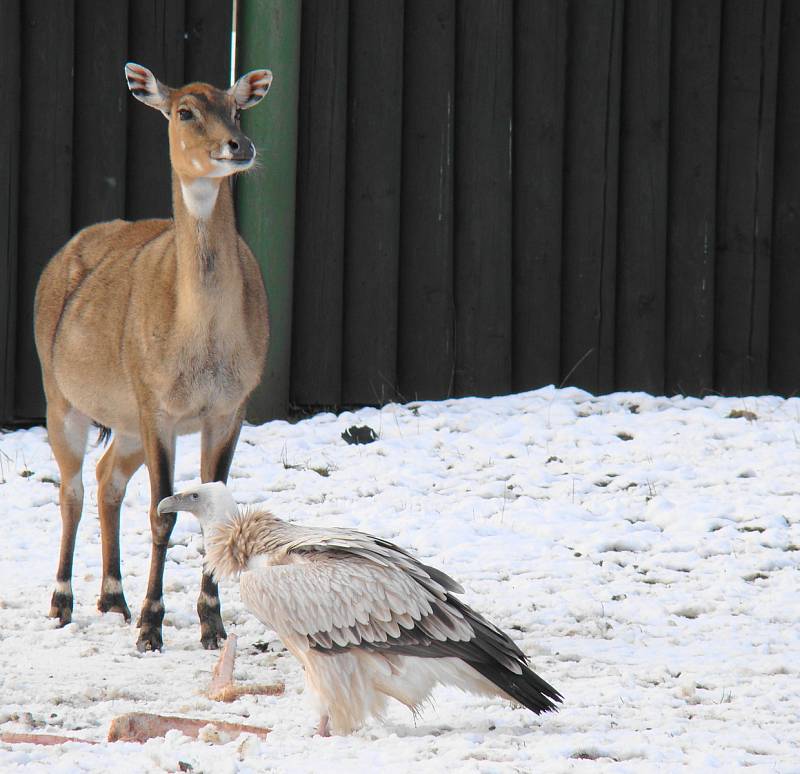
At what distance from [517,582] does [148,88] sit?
108 inches

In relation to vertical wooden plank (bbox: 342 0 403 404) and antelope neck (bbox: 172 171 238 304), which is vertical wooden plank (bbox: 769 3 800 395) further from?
antelope neck (bbox: 172 171 238 304)

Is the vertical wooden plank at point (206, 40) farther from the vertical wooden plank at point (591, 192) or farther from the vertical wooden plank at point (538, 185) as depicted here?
the vertical wooden plank at point (591, 192)

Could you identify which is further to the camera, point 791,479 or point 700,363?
point 700,363

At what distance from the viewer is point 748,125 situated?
9578 mm

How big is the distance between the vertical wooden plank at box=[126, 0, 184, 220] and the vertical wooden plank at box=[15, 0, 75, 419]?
1.30ft

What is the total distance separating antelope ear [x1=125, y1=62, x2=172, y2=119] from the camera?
592 cm

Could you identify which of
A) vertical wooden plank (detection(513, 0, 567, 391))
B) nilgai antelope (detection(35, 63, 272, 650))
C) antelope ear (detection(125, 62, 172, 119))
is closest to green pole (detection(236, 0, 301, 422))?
vertical wooden plank (detection(513, 0, 567, 391))

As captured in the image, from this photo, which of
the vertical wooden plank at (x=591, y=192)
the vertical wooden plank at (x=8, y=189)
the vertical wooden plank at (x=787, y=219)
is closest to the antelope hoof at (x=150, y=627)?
the vertical wooden plank at (x=8, y=189)

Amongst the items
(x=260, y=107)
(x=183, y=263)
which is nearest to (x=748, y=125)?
(x=260, y=107)

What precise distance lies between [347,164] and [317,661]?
201 inches

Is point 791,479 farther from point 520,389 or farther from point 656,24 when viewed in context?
point 656,24

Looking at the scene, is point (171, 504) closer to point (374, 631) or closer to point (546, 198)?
point (374, 631)

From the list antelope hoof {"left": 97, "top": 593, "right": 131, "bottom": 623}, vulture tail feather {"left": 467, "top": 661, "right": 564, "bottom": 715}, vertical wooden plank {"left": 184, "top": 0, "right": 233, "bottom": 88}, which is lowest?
antelope hoof {"left": 97, "top": 593, "right": 131, "bottom": 623}

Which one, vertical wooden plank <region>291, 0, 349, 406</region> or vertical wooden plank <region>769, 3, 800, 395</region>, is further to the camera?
vertical wooden plank <region>769, 3, 800, 395</region>
